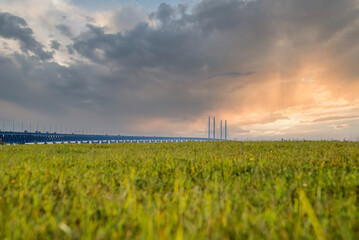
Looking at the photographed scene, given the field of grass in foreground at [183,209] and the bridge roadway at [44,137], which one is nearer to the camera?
the field of grass in foreground at [183,209]

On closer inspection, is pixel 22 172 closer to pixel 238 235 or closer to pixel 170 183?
pixel 170 183

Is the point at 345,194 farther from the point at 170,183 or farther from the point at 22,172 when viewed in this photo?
the point at 22,172

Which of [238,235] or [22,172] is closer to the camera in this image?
[238,235]

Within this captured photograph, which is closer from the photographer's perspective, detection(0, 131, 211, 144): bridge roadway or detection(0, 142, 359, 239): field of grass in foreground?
detection(0, 142, 359, 239): field of grass in foreground

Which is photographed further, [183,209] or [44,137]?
[44,137]

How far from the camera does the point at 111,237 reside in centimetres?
242

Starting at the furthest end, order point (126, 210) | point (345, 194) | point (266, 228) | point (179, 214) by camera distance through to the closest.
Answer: point (345, 194), point (126, 210), point (179, 214), point (266, 228)

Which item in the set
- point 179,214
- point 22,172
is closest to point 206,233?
point 179,214

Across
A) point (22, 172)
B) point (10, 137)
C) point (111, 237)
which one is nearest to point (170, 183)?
point (111, 237)

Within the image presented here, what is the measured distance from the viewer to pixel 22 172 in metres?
5.94

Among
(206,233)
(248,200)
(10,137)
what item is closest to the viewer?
(206,233)

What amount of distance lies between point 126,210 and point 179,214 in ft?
2.25

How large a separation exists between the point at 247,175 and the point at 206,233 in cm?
342

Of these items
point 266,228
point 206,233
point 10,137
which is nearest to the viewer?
point 206,233
